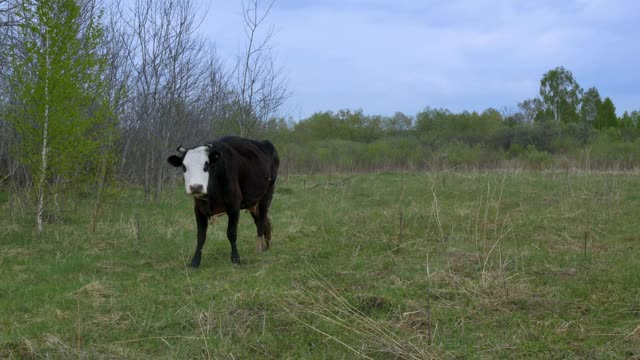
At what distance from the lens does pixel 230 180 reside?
7.68 metres

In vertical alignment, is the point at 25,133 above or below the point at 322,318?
above

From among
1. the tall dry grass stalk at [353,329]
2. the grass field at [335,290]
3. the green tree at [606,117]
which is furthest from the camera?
the green tree at [606,117]

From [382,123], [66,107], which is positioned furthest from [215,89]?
[382,123]

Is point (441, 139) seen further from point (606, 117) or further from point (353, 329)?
point (353, 329)

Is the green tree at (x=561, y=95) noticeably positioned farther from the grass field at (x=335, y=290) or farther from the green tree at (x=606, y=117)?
the grass field at (x=335, y=290)

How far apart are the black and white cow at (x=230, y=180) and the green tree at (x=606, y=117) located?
2018 inches

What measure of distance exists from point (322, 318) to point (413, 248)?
11.0 feet

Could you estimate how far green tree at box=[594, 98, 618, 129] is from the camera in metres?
53.6

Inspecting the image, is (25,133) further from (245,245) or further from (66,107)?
(245,245)

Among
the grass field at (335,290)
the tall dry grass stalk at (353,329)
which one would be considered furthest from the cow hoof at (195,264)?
the tall dry grass stalk at (353,329)

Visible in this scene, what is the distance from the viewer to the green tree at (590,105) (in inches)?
2131

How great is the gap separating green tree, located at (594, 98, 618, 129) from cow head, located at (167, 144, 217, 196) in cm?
5313

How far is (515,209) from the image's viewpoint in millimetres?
11938

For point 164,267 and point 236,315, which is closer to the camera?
point 236,315
